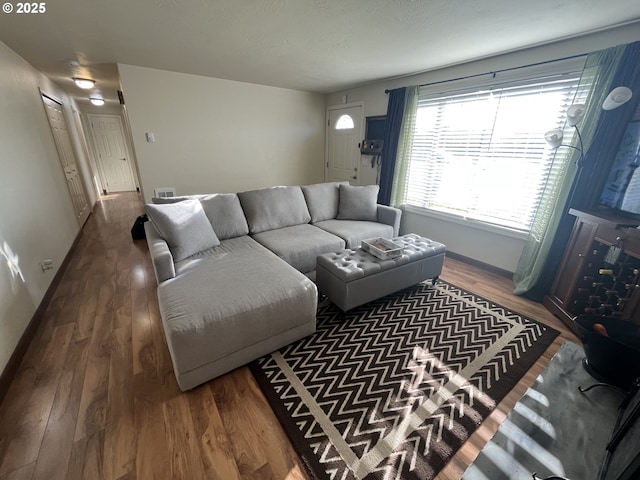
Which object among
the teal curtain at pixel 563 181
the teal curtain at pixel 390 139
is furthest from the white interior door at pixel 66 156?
the teal curtain at pixel 563 181

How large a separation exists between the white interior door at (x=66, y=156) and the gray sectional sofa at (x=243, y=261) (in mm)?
2585

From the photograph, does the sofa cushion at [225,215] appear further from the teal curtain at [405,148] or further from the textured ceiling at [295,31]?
the teal curtain at [405,148]

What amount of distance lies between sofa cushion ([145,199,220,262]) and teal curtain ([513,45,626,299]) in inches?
121

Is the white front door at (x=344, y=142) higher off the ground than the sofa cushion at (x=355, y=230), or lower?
higher

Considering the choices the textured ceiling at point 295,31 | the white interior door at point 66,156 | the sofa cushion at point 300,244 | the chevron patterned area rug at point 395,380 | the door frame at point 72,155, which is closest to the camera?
the chevron patterned area rug at point 395,380

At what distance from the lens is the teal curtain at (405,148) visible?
3.49 metres

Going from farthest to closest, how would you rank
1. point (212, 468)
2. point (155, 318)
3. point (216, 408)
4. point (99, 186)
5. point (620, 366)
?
1. point (99, 186)
2. point (155, 318)
3. point (216, 408)
4. point (620, 366)
5. point (212, 468)

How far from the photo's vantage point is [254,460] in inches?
47.1

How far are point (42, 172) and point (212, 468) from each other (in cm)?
353

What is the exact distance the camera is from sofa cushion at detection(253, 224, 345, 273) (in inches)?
96.4

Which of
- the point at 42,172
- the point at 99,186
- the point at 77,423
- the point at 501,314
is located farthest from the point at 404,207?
the point at 99,186

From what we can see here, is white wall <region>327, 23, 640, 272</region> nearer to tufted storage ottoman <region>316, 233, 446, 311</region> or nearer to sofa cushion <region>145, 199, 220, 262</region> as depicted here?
tufted storage ottoman <region>316, 233, 446, 311</region>

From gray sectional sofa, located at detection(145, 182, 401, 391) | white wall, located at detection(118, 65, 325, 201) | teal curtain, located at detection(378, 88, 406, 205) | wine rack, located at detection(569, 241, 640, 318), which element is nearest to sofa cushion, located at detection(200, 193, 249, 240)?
gray sectional sofa, located at detection(145, 182, 401, 391)

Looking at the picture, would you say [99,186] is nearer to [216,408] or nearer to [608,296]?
[216,408]
